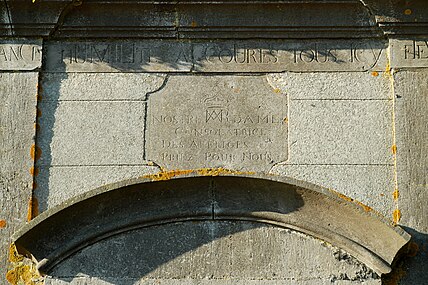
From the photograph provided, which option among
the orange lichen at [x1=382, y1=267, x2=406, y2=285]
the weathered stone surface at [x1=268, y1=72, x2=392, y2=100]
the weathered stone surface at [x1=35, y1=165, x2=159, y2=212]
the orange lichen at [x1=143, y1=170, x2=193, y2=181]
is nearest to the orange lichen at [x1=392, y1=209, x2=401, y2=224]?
the orange lichen at [x1=382, y1=267, x2=406, y2=285]

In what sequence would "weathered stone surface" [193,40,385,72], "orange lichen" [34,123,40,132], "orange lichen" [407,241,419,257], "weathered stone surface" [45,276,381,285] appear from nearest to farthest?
"weathered stone surface" [45,276,381,285]
"orange lichen" [407,241,419,257]
"orange lichen" [34,123,40,132]
"weathered stone surface" [193,40,385,72]

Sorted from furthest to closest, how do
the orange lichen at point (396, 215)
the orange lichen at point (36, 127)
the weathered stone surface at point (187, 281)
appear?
1. the orange lichen at point (36, 127)
2. the orange lichen at point (396, 215)
3. the weathered stone surface at point (187, 281)

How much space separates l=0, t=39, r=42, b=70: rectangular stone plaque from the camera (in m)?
6.68

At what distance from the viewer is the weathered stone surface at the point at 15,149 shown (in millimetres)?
6371

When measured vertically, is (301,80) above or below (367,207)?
above

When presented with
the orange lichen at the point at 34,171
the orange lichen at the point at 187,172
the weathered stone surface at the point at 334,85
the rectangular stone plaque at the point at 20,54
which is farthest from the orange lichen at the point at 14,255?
the weathered stone surface at the point at 334,85

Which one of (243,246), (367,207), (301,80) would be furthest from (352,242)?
(301,80)

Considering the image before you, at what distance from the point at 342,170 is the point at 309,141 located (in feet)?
0.91

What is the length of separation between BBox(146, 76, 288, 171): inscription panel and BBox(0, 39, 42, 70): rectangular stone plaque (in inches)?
31.9

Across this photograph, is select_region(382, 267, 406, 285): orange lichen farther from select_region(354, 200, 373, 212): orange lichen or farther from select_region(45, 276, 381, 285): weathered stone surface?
select_region(354, 200, 373, 212): orange lichen

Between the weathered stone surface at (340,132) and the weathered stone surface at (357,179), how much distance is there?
4 centimetres

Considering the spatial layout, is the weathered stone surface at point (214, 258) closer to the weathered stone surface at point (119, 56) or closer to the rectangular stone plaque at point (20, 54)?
the weathered stone surface at point (119, 56)

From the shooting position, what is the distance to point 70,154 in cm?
649

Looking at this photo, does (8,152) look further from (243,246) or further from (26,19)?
(243,246)
